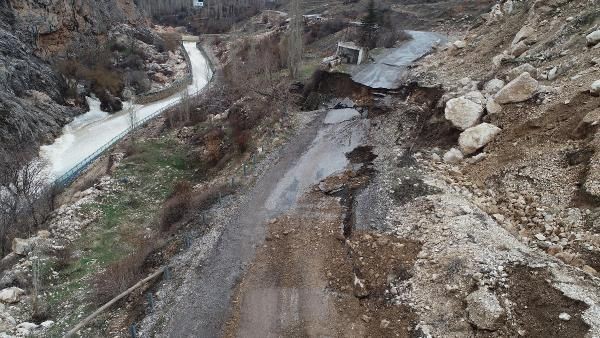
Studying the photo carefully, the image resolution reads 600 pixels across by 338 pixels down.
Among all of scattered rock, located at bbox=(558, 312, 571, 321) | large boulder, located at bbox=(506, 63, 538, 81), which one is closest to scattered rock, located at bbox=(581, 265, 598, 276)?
scattered rock, located at bbox=(558, 312, 571, 321)

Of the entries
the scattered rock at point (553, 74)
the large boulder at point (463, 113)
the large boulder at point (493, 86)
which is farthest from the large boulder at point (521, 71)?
the large boulder at point (463, 113)

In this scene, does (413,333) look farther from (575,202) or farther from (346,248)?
(575,202)

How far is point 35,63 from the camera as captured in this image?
163 feet

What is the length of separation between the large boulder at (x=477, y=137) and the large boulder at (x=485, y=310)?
27.4 ft

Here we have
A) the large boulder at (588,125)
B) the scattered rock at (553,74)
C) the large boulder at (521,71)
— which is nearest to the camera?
the large boulder at (588,125)

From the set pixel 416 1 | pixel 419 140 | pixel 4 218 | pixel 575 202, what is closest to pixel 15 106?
pixel 4 218

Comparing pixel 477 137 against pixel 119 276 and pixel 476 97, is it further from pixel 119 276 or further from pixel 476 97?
pixel 119 276

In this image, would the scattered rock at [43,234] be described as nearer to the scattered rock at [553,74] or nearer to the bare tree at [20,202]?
→ the bare tree at [20,202]

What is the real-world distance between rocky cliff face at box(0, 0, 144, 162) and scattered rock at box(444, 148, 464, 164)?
105ft

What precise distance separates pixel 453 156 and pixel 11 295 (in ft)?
62.1

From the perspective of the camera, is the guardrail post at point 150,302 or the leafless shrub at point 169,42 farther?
the leafless shrub at point 169,42

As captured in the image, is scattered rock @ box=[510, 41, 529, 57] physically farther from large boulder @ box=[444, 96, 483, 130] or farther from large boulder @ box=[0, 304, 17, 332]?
large boulder @ box=[0, 304, 17, 332]

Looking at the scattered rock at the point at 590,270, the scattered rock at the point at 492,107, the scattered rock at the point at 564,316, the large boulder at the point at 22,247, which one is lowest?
the large boulder at the point at 22,247

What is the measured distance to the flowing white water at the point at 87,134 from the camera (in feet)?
124
